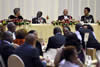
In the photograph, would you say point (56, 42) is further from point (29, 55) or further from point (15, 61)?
point (15, 61)

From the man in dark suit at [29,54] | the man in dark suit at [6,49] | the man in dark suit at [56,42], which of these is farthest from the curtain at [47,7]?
the man in dark suit at [29,54]

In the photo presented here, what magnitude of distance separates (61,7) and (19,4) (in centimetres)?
225

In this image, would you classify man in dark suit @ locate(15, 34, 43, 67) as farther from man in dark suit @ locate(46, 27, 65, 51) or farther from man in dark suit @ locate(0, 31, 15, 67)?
man in dark suit @ locate(46, 27, 65, 51)

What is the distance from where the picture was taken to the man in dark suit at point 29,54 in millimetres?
5352

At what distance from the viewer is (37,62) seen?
536 cm

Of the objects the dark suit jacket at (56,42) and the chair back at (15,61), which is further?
the dark suit jacket at (56,42)

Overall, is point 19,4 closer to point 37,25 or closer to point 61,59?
point 37,25

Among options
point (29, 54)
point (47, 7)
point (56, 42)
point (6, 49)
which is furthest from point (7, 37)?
point (47, 7)

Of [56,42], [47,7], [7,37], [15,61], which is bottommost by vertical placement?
[47,7]

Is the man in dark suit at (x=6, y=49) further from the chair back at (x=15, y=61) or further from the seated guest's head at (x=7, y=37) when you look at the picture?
the chair back at (x=15, y=61)

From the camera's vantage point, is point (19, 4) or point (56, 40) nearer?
point (56, 40)

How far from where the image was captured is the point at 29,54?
538 centimetres

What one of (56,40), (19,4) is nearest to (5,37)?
(56,40)

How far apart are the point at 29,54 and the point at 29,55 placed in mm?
16
